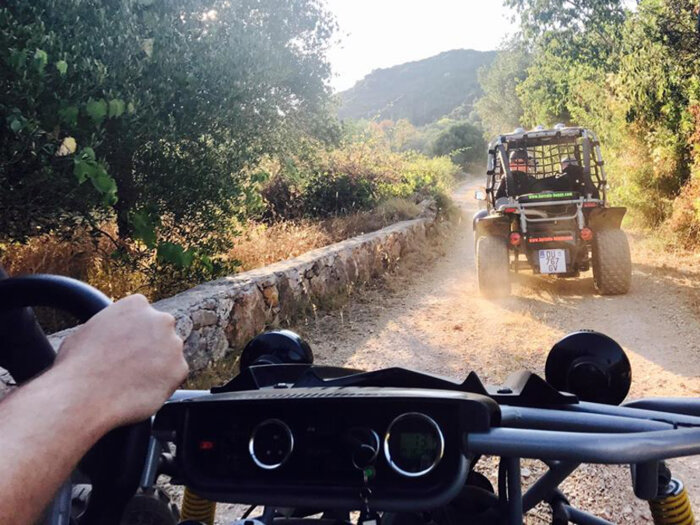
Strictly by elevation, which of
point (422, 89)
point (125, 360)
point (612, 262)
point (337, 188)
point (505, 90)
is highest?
point (422, 89)

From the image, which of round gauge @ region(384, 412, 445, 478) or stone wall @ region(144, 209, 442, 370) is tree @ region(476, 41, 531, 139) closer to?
stone wall @ region(144, 209, 442, 370)

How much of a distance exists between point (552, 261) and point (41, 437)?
23.8 feet

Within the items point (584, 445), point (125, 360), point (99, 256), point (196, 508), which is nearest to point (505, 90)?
point (99, 256)

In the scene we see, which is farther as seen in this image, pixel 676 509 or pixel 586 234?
pixel 586 234

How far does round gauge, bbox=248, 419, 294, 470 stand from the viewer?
97cm

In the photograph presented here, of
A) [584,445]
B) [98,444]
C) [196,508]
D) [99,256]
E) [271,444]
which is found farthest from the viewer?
[99,256]

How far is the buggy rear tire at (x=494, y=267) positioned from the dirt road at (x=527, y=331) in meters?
0.19

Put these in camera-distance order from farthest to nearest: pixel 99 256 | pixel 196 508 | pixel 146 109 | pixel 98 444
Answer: pixel 99 256
pixel 146 109
pixel 196 508
pixel 98 444

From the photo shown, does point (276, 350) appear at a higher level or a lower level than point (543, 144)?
lower

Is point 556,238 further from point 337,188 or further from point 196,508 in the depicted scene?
point 196,508

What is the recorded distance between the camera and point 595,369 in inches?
Result: 50.9

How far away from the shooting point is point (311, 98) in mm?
8492

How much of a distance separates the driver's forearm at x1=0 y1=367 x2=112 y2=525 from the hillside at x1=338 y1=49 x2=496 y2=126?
101722 mm

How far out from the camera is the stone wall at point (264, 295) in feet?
15.8
